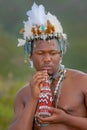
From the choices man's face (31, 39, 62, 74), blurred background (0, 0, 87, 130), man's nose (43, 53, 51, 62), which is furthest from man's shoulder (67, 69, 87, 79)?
blurred background (0, 0, 87, 130)

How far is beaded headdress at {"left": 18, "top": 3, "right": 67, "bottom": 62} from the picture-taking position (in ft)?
18.1

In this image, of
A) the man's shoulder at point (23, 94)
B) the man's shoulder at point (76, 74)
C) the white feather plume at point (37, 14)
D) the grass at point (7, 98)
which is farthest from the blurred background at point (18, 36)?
the white feather plume at point (37, 14)

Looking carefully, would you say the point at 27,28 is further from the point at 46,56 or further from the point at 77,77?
Answer: the point at 77,77

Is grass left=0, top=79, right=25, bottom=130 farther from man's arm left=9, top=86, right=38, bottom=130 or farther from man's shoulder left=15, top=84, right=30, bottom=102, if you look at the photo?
man's arm left=9, top=86, right=38, bottom=130

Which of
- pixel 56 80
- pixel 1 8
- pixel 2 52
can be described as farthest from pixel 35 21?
pixel 1 8

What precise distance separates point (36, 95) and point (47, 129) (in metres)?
0.32

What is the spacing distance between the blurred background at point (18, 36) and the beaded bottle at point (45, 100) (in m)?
6.95

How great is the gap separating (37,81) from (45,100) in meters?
0.18

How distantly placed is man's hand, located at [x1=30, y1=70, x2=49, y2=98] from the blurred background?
22.6 ft

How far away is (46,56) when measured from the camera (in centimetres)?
535

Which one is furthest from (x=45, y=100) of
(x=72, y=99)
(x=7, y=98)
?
(x=7, y=98)

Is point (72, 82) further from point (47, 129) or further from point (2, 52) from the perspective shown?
point (2, 52)

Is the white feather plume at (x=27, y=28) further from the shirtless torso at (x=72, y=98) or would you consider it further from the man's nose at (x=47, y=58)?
the shirtless torso at (x=72, y=98)

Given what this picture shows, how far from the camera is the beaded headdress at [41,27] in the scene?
18.1 feet
